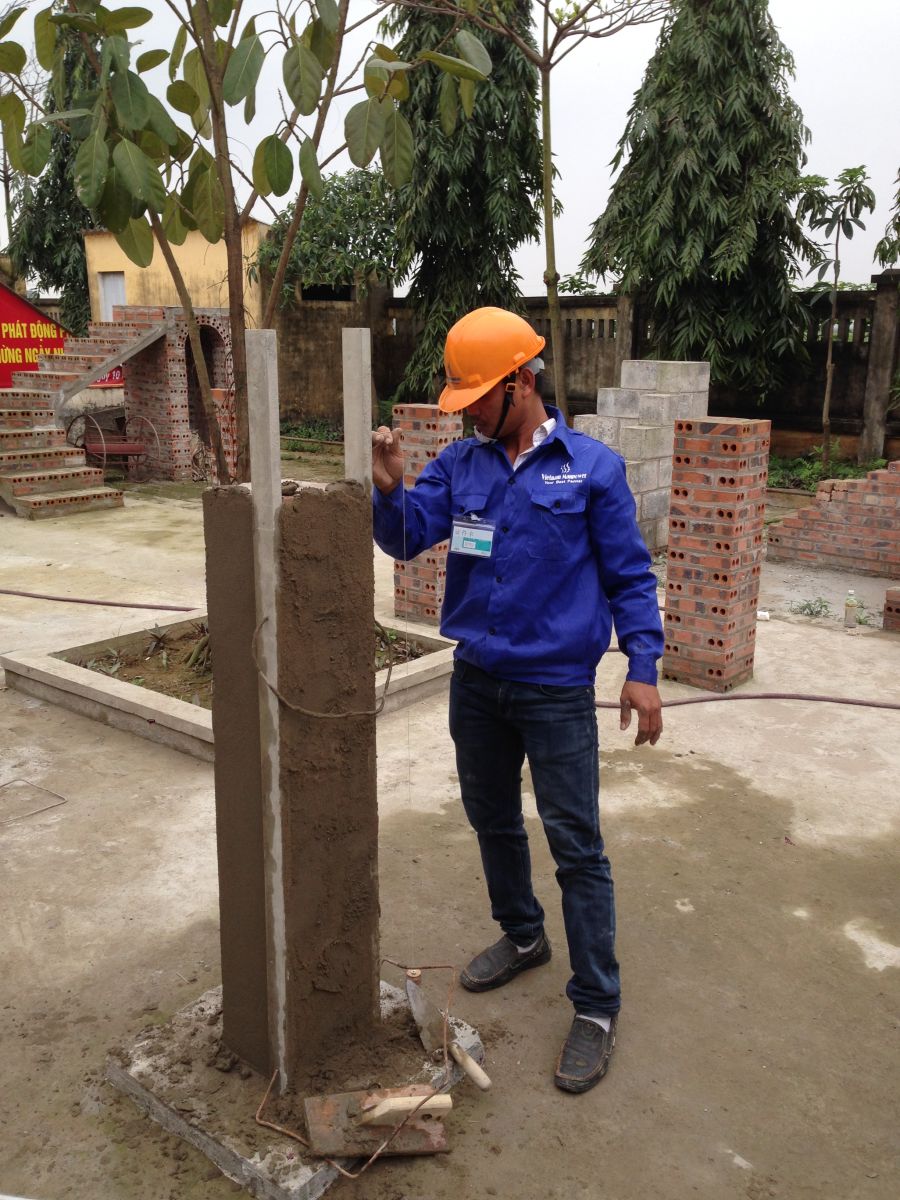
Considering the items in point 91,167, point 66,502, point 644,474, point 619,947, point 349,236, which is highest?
point 349,236

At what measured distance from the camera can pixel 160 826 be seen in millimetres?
4355

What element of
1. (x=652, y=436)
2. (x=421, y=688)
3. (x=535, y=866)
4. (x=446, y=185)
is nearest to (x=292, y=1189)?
(x=535, y=866)

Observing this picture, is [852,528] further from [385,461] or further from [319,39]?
[385,461]

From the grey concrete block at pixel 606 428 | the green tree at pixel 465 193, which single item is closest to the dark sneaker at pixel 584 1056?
the grey concrete block at pixel 606 428

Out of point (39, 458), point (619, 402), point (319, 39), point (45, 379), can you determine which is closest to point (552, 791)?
point (319, 39)

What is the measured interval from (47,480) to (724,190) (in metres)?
8.94

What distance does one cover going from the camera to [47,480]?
466 inches

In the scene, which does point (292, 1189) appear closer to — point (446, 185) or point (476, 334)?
point (476, 334)

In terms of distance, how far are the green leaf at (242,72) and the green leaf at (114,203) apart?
39 centimetres

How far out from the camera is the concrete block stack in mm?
8984

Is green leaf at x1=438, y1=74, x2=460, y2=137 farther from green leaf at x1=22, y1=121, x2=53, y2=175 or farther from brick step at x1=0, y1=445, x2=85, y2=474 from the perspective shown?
brick step at x1=0, y1=445, x2=85, y2=474

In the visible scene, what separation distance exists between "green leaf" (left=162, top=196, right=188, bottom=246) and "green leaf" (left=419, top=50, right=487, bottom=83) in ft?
3.72

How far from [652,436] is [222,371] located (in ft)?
23.5

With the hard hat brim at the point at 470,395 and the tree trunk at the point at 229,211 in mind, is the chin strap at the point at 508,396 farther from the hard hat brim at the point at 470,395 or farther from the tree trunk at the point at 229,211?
the tree trunk at the point at 229,211
